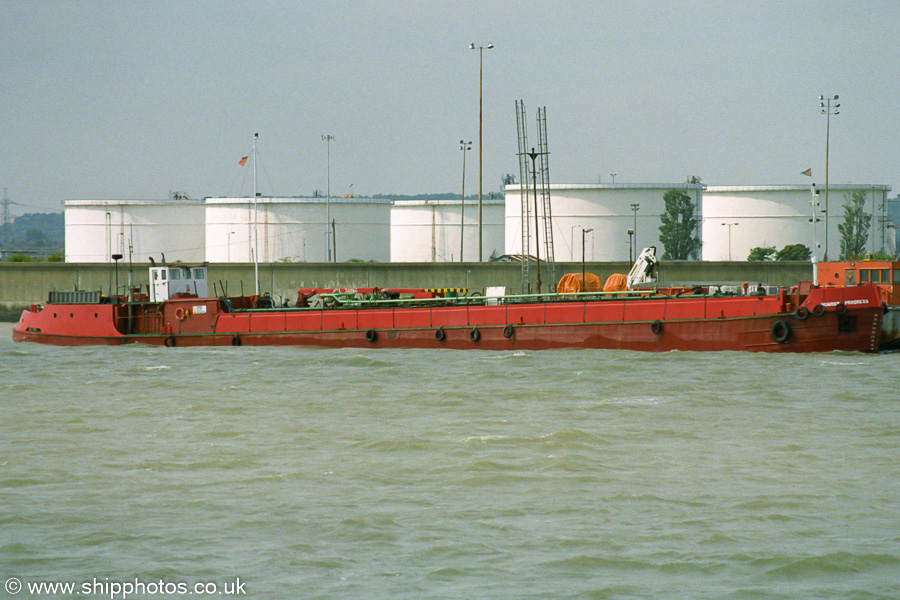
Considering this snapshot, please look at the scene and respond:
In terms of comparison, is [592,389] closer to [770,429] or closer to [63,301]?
[770,429]

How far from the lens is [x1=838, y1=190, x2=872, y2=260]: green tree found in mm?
74938

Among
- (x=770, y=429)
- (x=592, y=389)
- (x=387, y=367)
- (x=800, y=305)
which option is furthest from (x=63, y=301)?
(x=770, y=429)

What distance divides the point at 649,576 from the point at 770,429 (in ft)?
26.6

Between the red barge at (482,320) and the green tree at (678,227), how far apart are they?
127ft

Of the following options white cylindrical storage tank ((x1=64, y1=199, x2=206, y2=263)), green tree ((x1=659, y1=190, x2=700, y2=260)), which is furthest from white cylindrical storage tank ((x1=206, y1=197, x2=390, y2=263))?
green tree ((x1=659, y1=190, x2=700, y2=260))

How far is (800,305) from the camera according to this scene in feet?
89.4

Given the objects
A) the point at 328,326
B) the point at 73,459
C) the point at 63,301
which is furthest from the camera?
the point at 63,301

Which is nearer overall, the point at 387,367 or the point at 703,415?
the point at 703,415

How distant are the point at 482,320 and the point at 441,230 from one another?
185 ft

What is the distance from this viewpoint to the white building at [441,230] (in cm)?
8381

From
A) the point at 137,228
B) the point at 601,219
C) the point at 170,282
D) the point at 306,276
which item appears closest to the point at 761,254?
the point at 601,219

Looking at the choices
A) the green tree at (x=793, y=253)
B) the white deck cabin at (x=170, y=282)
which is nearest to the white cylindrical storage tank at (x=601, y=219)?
the green tree at (x=793, y=253)

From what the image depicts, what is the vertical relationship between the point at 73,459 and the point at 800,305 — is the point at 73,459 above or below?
below

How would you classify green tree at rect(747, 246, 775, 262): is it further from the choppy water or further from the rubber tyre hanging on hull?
the choppy water
